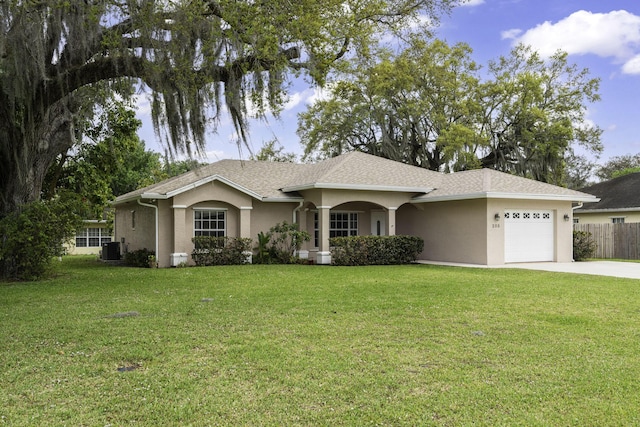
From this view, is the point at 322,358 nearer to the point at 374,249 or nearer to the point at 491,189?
the point at 374,249

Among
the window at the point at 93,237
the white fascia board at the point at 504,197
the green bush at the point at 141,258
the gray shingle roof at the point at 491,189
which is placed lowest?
the green bush at the point at 141,258

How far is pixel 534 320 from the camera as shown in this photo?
24.4 ft

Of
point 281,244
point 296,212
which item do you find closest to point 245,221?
point 281,244

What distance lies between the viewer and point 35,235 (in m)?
12.9

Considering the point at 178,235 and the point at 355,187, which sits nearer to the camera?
the point at 178,235

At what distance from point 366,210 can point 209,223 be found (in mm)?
6338

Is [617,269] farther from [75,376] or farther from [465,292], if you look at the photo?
[75,376]

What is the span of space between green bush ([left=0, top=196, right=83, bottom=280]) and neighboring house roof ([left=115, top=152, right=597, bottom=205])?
331cm

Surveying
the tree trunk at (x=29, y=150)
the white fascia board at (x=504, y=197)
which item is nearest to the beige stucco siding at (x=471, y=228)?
the white fascia board at (x=504, y=197)

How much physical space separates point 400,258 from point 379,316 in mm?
10406

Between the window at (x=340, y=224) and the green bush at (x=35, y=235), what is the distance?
8.63 metres

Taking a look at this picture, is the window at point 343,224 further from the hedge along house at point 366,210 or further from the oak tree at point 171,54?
the oak tree at point 171,54

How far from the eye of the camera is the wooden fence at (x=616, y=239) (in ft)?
67.3

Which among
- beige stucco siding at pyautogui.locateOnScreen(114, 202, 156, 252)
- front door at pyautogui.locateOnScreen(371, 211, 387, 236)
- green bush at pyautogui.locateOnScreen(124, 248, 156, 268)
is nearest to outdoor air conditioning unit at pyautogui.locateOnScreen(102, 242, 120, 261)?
beige stucco siding at pyautogui.locateOnScreen(114, 202, 156, 252)
